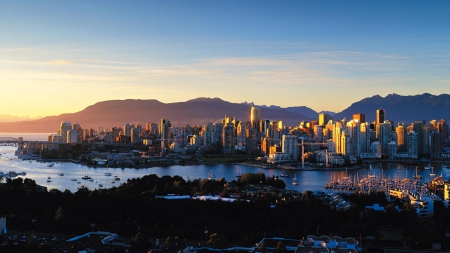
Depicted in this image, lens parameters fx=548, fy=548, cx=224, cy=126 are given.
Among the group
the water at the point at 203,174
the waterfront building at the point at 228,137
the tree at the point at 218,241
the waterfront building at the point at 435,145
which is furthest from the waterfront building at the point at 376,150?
the tree at the point at 218,241

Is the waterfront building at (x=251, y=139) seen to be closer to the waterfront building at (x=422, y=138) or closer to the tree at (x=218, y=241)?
the waterfront building at (x=422, y=138)

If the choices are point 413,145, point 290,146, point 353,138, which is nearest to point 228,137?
point 290,146

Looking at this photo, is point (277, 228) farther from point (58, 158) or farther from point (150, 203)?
point (58, 158)

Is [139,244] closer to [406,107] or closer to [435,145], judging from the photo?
[435,145]

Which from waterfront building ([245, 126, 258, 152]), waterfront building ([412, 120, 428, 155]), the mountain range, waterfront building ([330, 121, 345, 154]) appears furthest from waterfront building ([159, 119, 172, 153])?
the mountain range

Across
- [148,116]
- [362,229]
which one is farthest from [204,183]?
[148,116]

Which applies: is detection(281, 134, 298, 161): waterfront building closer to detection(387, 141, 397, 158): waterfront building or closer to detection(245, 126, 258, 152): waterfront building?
detection(245, 126, 258, 152): waterfront building
